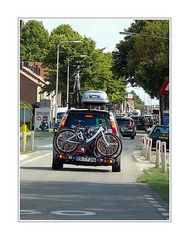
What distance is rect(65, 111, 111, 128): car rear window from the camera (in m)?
19.6

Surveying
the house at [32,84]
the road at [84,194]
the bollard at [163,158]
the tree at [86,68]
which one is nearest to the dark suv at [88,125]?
the road at [84,194]

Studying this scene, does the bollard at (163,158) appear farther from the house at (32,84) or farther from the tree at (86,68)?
the tree at (86,68)

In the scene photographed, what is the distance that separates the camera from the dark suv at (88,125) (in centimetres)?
1939

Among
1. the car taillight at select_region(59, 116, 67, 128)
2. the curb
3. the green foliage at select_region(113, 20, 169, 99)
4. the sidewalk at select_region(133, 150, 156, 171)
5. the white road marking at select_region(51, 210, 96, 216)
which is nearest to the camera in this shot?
the white road marking at select_region(51, 210, 96, 216)

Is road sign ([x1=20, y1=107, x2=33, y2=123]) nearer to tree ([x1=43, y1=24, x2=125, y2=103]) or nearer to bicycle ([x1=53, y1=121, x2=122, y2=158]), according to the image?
tree ([x1=43, y1=24, x2=125, y2=103])

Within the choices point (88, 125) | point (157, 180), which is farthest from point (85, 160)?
point (157, 180)

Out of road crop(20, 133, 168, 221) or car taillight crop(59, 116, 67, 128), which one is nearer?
road crop(20, 133, 168, 221)

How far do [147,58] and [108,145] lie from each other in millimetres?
2065

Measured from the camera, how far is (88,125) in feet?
63.8

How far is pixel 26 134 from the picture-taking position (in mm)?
15969

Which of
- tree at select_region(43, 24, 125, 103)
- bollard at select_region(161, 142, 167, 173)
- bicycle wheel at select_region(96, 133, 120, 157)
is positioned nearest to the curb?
bollard at select_region(161, 142, 167, 173)
